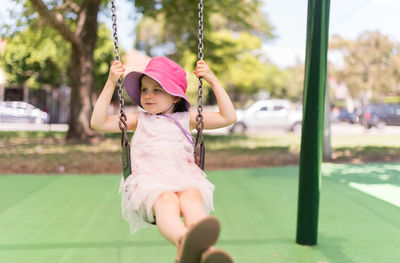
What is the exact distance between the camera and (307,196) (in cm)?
377

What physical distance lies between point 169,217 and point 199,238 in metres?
0.32

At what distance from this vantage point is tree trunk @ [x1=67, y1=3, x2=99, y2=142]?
514 inches

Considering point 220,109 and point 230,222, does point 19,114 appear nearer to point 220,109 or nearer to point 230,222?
point 230,222

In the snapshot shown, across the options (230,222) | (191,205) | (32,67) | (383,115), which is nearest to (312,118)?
(230,222)

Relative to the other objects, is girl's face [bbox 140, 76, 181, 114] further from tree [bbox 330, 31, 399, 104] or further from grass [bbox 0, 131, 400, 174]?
tree [bbox 330, 31, 399, 104]

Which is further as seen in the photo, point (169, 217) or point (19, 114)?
point (19, 114)

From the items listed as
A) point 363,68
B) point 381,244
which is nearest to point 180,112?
point 381,244

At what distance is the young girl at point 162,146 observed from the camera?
2.38 m

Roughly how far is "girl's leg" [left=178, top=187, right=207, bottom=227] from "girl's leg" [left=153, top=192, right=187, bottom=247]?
1.4 inches

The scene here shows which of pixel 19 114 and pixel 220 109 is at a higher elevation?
pixel 220 109

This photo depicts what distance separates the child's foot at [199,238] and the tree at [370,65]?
109 ft

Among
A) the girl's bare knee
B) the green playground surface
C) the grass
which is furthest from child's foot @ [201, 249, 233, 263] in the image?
the grass

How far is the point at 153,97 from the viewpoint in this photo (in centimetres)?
285

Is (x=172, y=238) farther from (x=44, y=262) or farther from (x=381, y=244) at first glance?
(x=381, y=244)
